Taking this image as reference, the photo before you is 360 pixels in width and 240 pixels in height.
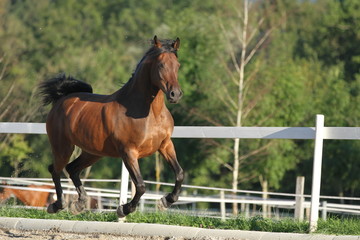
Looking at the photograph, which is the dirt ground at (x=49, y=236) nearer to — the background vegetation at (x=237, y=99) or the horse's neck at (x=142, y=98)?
the horse's neck at (x=142, y=98)

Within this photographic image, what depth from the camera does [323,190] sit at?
1011 inches

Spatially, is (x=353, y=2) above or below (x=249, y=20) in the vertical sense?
above

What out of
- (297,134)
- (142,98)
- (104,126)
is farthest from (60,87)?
(297,134)

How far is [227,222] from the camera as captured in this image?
809cm

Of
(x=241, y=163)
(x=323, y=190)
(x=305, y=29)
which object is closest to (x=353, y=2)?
(x=323, y=190)

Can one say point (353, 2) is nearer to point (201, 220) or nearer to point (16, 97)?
point (16, 97)

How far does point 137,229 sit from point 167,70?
2.02m

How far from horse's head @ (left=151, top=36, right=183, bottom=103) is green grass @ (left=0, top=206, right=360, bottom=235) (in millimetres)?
1966

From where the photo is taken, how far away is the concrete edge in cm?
703

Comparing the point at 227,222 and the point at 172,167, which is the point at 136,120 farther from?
the point at 227,222

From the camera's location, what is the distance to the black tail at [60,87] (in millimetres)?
8773

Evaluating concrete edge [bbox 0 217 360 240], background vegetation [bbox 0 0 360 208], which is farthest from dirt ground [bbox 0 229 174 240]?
background vegetation [bbox 0 0 360 208]

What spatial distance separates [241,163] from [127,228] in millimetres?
15769

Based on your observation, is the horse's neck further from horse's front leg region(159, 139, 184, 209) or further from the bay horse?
horse's front leg region(159, 139, 184, 209)
